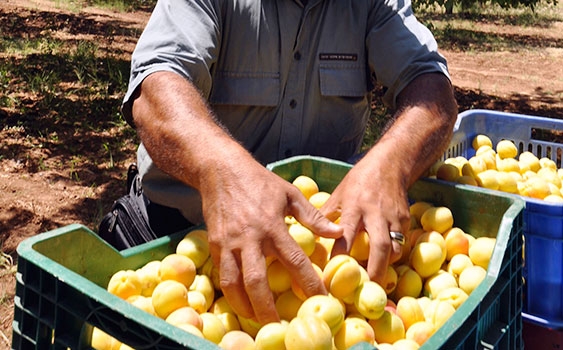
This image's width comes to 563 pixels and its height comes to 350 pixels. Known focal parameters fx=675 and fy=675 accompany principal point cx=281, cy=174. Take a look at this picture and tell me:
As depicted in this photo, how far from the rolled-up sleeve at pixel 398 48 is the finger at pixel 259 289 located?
40.8 inches

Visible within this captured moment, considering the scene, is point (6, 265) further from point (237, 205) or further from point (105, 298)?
point (105, 298)

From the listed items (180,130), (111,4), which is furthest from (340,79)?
(111,4)

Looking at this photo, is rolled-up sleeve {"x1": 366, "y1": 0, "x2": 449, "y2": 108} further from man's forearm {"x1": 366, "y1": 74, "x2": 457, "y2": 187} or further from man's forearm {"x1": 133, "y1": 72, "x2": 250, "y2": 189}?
man's forearm {"x1": 133, "y1": 72, "x2": 250, "y2": 189}

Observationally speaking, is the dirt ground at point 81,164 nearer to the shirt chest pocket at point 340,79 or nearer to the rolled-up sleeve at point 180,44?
the rolled-up sleeve at point 180,44

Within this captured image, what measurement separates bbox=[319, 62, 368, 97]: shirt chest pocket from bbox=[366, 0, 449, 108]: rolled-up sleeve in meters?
0.07

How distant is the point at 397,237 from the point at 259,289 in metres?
0.37

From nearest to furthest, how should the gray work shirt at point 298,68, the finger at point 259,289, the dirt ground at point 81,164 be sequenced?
1. the finger at point 259,289
2. the gray work shirt at point 298,68
3. the dirt ground at point 81,164

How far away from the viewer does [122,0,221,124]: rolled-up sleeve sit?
1.81 meters

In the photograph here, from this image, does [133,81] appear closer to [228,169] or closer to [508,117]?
[228,169]

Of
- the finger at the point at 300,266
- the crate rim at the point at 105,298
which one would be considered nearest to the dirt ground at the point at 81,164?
the crate rim at the point at 105,298

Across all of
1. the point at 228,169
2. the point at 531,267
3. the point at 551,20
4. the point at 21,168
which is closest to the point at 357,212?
the point at 228,169

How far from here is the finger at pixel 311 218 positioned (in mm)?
1366

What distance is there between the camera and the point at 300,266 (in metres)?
1.25

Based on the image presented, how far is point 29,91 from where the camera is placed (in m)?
6.23
